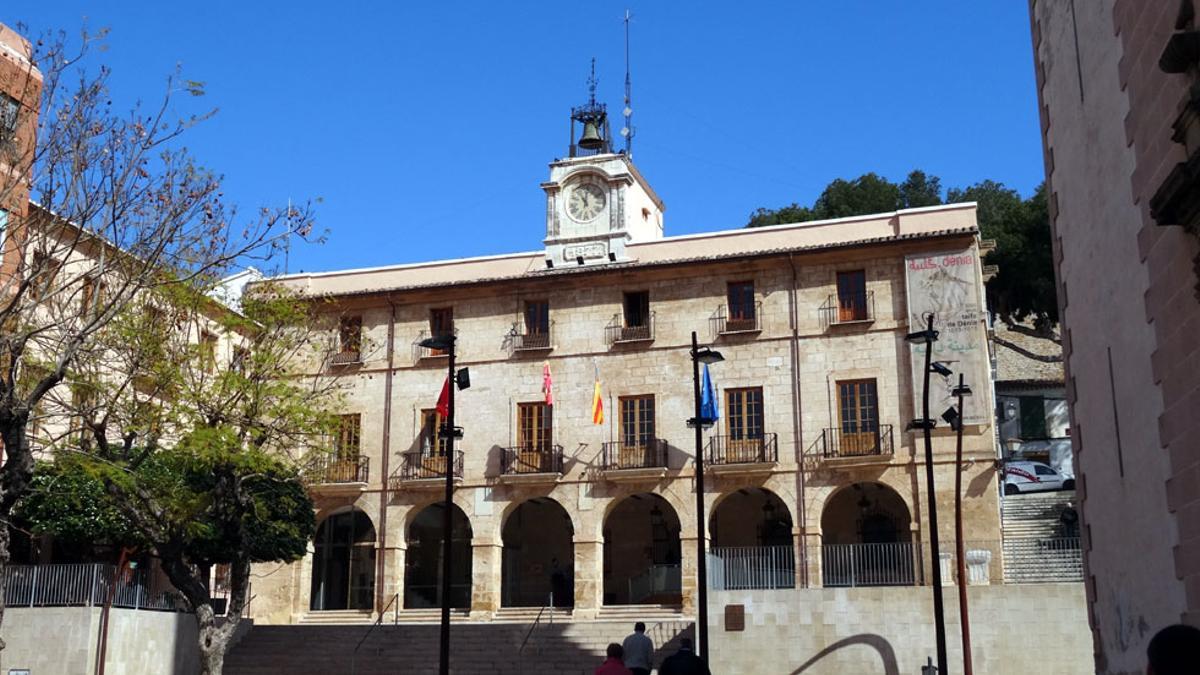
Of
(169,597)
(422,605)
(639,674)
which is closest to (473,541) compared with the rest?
(422,605)

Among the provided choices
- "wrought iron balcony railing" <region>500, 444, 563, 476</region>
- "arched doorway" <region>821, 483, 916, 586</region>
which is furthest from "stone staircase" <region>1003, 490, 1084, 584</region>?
"wrought iron balcony railing" <region>500, 444, 563, 476</region>

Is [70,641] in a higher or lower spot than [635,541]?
lower

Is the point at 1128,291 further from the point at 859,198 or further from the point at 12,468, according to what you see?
the point at 859,198

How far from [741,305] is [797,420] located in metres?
3.71

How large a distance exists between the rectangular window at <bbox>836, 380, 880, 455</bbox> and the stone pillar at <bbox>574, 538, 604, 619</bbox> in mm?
7312

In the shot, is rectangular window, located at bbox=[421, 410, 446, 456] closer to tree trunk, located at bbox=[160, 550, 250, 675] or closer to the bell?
the bell

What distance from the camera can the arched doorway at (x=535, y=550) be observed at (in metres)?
39.2

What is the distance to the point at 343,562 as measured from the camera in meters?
39.3

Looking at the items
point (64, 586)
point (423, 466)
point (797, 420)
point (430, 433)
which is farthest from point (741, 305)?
point (64, 586)

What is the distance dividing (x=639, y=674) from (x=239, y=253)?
8.23 metres

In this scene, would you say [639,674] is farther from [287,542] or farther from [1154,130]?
[287,542]

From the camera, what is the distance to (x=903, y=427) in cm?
3312

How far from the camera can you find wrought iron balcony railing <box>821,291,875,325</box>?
34.3 metres

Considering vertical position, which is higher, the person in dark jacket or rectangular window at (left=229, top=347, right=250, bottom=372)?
rectangular window at (left=229, top=347, right=250, bottom=372)
